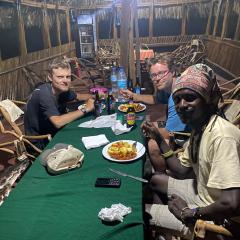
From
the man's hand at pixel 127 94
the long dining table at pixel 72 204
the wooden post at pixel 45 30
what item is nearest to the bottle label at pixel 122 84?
the man's hand at pixel 127 94

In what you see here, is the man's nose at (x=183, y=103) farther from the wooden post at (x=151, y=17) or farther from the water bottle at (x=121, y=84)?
the wooden post at (x=151, y=17)

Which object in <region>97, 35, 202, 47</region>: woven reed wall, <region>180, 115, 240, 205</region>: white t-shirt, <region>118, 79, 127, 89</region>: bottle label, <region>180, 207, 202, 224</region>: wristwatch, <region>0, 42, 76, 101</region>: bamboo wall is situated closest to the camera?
<region>180, 115, 240, 205</region>: white t-shirt

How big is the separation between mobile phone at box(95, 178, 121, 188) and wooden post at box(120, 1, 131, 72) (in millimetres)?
3934

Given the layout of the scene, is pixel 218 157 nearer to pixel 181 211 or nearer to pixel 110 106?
pixel 181 211

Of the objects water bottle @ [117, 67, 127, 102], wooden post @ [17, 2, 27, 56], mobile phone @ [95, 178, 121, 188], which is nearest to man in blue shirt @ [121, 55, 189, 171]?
water bottle @ [117, 67, 127, 102]

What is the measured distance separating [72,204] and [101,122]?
152 centimetres

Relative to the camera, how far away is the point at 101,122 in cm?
308

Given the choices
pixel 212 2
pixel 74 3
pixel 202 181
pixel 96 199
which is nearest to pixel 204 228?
pixel 202 181

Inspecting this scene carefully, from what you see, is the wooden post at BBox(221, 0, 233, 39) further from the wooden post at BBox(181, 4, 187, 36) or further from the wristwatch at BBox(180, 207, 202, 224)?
the wristwatch at BBox(180, 207, 202, 224)

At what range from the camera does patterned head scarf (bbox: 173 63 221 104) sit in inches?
68.6

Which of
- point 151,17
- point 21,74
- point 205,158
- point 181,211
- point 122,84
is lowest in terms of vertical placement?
point 21,74

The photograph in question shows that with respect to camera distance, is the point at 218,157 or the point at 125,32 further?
the point at 125,32

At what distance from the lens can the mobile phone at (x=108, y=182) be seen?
181 cm

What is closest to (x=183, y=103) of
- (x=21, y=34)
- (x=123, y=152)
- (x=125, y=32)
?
(x=123, y=152)
